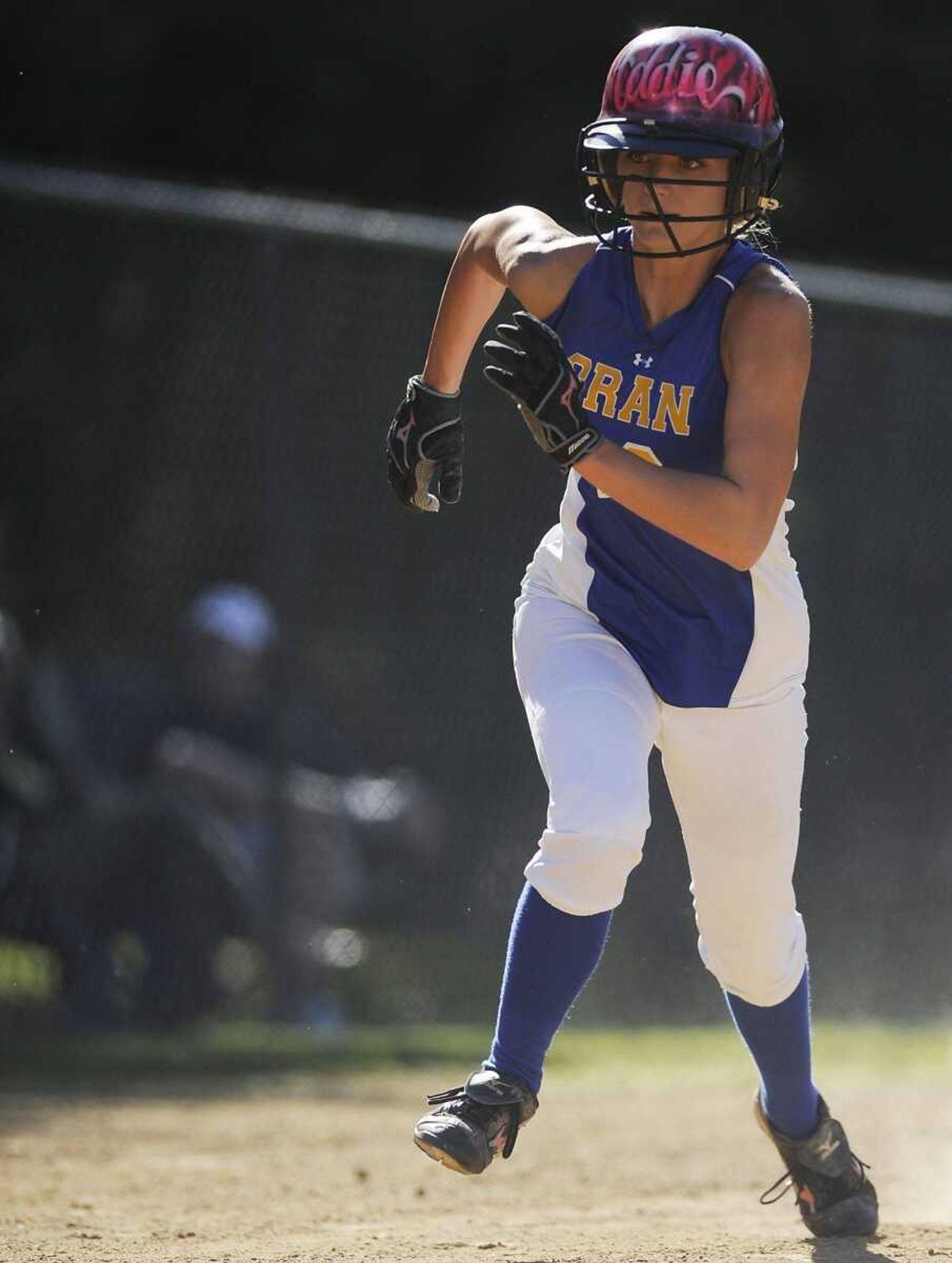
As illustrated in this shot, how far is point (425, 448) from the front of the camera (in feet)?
11.8

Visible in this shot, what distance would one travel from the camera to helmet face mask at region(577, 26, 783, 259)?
3268mm

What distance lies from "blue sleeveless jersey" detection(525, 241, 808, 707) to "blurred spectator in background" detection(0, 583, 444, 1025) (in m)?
2.96

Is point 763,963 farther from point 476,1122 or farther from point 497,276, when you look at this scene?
point 497,276

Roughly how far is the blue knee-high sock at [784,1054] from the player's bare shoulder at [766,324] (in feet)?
3.97

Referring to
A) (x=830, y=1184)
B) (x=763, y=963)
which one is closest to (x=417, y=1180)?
(x=830, y=1184)

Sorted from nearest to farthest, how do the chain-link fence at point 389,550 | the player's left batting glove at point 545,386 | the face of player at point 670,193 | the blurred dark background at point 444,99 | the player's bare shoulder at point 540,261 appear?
the player's left batting glove at point 545,386 → the face of player at point 670,193 → the player's bare shoulder at point 540,261 → the chain-link fence at point 389,550 → the blurred dark background at point 444,99

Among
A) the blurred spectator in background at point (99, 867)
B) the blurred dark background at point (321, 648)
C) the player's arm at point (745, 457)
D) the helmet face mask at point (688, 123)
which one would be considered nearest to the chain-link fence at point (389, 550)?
the blurred dark background at point (321, 648)

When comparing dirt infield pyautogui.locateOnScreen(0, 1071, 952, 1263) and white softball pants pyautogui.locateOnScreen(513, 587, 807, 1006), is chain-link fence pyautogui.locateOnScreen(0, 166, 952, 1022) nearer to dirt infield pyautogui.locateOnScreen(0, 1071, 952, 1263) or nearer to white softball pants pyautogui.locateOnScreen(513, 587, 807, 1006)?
dirt infield pyautogui.locateOnScreen(0, 1071, 952, 1263)

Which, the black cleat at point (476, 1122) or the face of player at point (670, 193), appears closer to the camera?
the black cleat at point (476, 1122)

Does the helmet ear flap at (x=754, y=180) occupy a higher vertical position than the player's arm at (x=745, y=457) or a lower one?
higher

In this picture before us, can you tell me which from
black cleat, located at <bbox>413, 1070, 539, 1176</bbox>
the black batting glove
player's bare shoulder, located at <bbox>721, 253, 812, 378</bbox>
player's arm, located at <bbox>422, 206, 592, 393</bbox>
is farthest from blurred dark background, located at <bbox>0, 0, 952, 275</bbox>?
black cleat, located at <bbox>413, 1070, 539, 1176</bbox>

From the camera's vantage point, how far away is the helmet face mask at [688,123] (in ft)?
10.7

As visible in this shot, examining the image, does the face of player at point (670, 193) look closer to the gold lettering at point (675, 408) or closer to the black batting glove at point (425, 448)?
the gold lettering at point (675, 408)

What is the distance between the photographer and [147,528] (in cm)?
645
